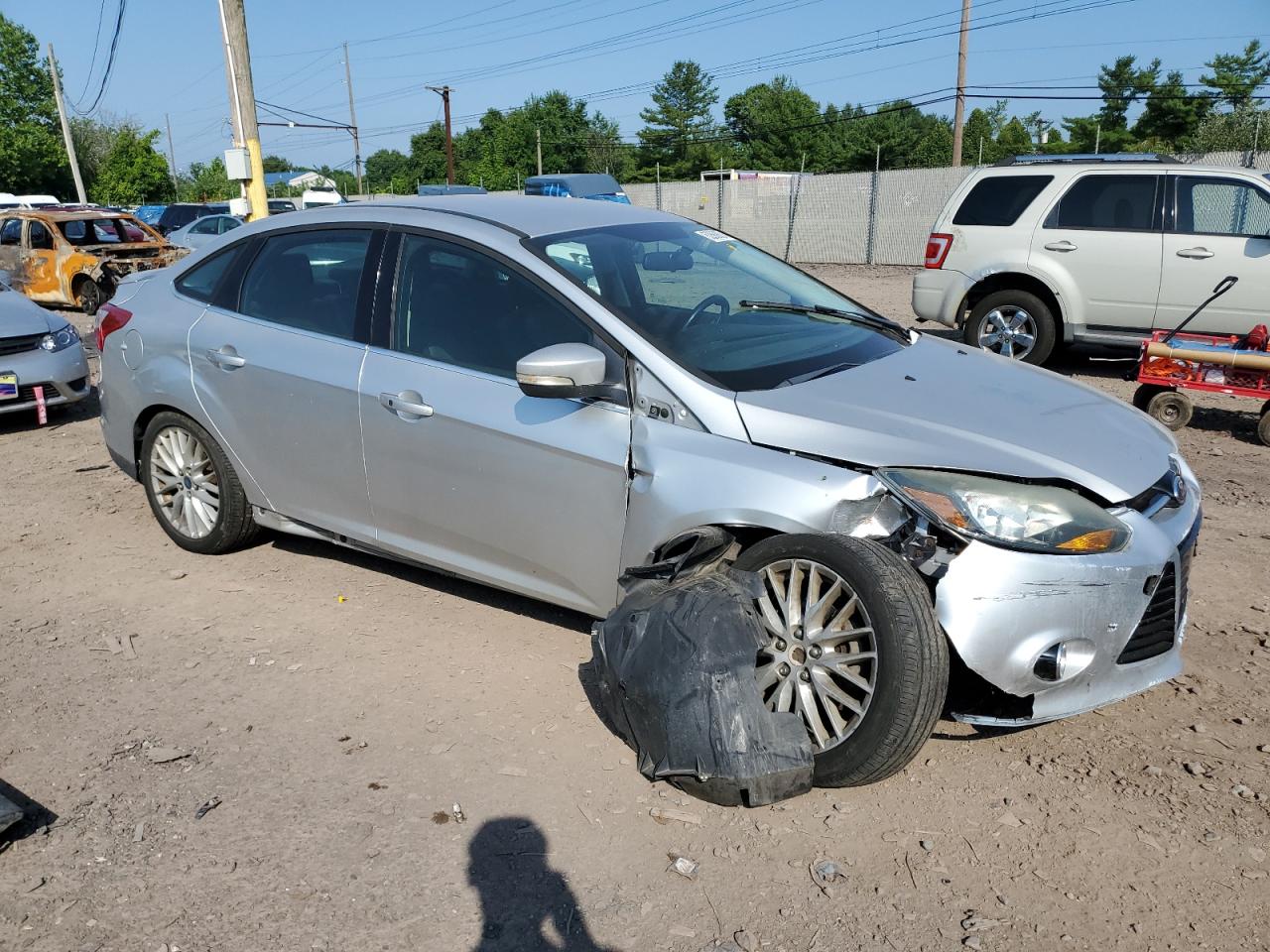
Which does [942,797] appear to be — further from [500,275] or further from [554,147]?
[554,147]

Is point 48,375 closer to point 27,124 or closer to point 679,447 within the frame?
point 679,447

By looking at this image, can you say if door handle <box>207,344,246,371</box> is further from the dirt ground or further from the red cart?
the red cart

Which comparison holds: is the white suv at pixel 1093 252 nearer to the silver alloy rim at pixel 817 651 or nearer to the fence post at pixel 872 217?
the silver alloy rim at pixel 817 651

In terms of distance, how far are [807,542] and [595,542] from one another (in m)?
0.85

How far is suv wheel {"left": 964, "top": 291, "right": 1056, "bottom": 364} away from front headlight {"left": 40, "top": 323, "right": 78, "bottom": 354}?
813 centimetres

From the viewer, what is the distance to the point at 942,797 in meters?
3.21

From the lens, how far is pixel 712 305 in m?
4.17

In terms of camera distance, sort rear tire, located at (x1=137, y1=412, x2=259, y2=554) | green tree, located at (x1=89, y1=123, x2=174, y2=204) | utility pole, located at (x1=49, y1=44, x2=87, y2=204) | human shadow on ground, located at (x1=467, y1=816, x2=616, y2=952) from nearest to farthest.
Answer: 1. human shadow on ground, located at (x1=467, y1=816, x2=616, y2=952)
2. rear tire, located at (x1=137, y1=412, x2=259, y2=554)
3. utility pole, located at (x1=49, y1=44, x2=87, y2=204)
4. green tree, located at (x1=89, y1=123, x2=174, y2=204)

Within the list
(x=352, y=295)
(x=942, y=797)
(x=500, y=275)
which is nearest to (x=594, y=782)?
(x=942, y=797)

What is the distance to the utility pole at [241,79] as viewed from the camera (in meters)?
13.9

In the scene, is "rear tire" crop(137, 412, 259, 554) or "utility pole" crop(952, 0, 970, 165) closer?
"rear tire" crop(137, 412, 259, 554)

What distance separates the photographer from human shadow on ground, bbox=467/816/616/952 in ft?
8.69

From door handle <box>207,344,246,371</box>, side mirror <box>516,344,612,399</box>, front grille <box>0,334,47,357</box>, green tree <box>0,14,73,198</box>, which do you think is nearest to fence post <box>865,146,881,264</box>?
front grille <box>0,334,47,357</box>

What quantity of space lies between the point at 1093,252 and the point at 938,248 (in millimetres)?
1503
